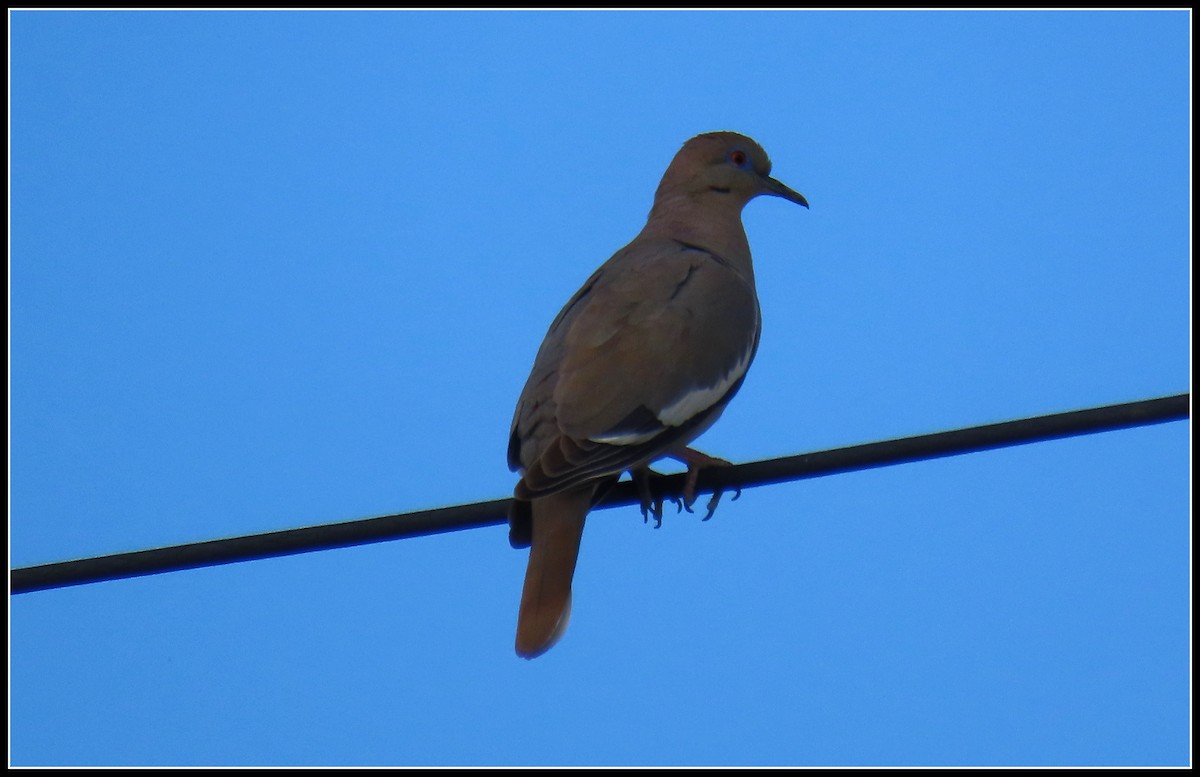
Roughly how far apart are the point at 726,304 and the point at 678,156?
5.43 feet

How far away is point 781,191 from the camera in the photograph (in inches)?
260

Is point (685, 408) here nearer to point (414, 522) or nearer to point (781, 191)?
point (414, 522)

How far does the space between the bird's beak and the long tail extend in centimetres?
261

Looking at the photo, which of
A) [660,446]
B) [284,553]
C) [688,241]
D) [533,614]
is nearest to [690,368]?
[660,446]

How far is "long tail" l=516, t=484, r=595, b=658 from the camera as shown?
162 inches

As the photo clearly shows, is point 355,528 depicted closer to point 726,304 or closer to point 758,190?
point 726,304

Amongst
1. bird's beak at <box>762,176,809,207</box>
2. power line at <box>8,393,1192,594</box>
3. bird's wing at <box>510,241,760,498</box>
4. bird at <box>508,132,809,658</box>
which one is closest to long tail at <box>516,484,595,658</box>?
bird at <box>508,132,809,658</box>

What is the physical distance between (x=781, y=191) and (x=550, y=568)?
115 inches

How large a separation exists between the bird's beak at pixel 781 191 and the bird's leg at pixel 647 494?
219cm

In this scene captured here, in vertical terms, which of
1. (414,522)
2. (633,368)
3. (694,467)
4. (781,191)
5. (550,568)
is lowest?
(414,522)

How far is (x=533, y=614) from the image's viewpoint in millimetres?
4152

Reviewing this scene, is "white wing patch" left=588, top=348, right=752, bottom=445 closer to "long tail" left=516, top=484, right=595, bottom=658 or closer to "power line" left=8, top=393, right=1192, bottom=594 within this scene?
"long tail" left=516, top=484, right=595, bottom=658

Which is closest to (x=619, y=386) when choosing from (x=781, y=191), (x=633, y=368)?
(x=633, y=368)

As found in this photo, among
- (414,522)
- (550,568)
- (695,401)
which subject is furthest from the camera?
(695,401)
